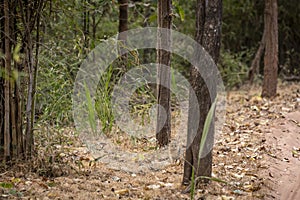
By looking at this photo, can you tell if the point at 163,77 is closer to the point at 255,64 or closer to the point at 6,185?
the point at 6,185

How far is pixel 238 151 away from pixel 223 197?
1.48 meters

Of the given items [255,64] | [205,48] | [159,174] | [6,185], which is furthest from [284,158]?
[255,64]

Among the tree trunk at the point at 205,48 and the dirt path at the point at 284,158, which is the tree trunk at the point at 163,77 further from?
the tree trunk at the point at 205,48

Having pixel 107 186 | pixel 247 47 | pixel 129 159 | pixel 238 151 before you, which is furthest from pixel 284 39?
pixel 107 186

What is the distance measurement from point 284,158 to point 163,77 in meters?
1.60

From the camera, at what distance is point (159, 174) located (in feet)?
13.0

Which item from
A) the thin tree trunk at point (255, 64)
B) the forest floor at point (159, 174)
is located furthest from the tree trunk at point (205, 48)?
the thin tree trunk at point (255, 64)

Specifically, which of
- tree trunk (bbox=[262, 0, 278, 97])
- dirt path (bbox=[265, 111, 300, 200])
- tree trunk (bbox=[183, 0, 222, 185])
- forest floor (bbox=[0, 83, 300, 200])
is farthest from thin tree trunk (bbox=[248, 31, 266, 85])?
tree trunk (bbox=[183, 0, 222, 185])

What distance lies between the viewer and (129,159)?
434 centimetres

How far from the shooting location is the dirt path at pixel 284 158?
376 cm

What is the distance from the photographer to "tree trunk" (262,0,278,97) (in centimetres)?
854

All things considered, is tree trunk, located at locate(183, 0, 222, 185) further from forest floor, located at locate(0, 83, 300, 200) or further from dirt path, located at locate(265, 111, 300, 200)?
dirt path, located at locate(265, 111, 300, 200)

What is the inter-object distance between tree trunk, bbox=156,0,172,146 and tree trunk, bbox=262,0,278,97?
13.9ft

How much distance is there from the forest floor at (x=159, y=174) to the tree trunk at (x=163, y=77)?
63cm
